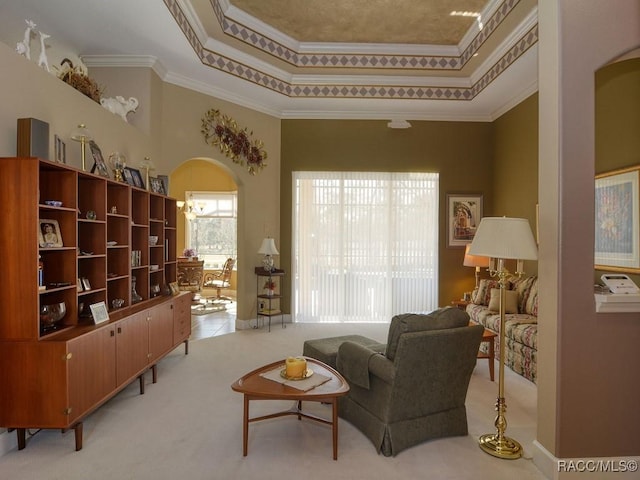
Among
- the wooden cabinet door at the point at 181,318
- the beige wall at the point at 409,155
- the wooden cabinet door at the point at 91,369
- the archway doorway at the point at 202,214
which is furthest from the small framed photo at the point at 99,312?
the archway doorway at the point at 202,214

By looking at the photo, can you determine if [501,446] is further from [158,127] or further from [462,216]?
[158,127]

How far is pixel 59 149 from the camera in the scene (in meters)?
3.29

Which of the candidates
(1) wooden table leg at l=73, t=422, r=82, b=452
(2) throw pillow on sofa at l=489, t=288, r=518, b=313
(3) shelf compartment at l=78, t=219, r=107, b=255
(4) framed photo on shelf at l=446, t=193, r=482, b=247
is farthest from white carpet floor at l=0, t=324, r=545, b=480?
(4) framed photo on shelf at l=446, t=193, r=482, b=247

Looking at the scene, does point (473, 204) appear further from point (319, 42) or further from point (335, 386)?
point (335, 386)

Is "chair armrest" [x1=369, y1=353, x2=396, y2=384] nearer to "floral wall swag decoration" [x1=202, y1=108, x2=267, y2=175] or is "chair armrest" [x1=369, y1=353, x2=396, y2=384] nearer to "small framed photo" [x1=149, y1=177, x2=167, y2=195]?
"small framed photo" [x1=149, y1=177, x2=167, y2=195]

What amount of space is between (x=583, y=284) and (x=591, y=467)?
1142 mm

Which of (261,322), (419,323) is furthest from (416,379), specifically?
(261,322)

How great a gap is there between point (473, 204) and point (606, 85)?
3.10 metres

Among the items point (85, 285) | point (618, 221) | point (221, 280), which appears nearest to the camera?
point (85, 285)

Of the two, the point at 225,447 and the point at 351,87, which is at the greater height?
the point at 351,87

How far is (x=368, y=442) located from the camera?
2926mm

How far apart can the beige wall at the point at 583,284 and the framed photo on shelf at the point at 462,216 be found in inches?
180

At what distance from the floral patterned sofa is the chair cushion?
1667 mm

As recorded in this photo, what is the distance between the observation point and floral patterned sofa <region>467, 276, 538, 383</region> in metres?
4.22
